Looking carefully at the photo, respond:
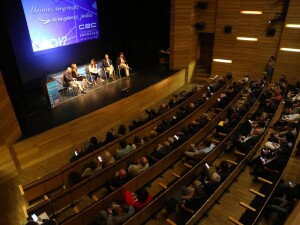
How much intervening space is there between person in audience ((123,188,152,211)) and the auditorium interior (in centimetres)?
4

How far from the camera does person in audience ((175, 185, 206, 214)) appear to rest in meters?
3.92

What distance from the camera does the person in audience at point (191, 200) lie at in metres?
3.92

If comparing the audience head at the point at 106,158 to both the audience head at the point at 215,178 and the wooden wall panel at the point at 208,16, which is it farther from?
the wooden wall panel at the point at 208,16

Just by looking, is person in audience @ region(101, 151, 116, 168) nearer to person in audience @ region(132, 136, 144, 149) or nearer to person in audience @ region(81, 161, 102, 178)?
person in audience @ region(81, 161, 102, 178)

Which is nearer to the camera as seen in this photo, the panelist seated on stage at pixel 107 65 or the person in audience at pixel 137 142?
the person in audience at pixel 137 142

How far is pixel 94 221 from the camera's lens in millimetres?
3943

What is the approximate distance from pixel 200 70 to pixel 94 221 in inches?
345

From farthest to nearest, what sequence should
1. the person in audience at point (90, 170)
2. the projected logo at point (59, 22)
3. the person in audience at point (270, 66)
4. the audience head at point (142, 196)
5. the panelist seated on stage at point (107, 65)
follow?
the person in audience at point (270, 66), the panelist seated on stage at point (107, 65), the projected logo at point (59, 22), the person in audience at point (90, 170), the audience head at point (142, 196)

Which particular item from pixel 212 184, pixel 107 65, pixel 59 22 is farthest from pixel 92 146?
pixel 59 22

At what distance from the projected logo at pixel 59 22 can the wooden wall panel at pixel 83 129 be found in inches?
106

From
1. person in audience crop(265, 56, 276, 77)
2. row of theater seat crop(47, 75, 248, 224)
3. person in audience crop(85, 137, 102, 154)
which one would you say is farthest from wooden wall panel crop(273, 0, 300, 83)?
person in audience crop(85, 137, 102, 154)

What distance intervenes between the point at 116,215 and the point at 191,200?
1.17 m

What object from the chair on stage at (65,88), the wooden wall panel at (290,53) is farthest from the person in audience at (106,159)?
the wooden wall panel at (290,53)

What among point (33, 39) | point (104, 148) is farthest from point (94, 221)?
point (33, 39)
